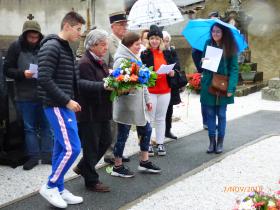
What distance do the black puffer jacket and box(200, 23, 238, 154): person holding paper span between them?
258 cm

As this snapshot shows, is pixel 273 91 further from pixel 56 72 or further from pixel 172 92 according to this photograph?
pixel 56 72

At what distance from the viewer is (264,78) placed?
15047 mm

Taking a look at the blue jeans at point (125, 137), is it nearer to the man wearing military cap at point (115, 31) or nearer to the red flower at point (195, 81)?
the man wearing military cap at point (115, 31)

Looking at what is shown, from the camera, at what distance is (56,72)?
14.6ft

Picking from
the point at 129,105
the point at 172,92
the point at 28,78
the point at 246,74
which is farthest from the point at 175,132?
the point at 246,74

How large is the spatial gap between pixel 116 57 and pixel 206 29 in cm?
229

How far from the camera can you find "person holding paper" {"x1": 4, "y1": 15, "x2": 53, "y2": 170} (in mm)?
5859

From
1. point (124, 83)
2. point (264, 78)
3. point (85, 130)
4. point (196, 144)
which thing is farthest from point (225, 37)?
point (264, 78)

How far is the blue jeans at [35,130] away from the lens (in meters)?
6.05

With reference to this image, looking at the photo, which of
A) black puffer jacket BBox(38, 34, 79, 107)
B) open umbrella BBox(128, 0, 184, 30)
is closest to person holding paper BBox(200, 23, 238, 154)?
open umbrella BBox(128, 0, 184, 30)

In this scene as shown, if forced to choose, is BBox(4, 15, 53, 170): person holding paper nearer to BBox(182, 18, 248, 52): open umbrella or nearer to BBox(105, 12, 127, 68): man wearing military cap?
BBox(105, 12, 127, 68): man wearing military cap

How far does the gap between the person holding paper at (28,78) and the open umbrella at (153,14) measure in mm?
2496

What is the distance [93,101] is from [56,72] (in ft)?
2.08

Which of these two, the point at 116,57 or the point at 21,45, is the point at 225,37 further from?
the point at 21,45
